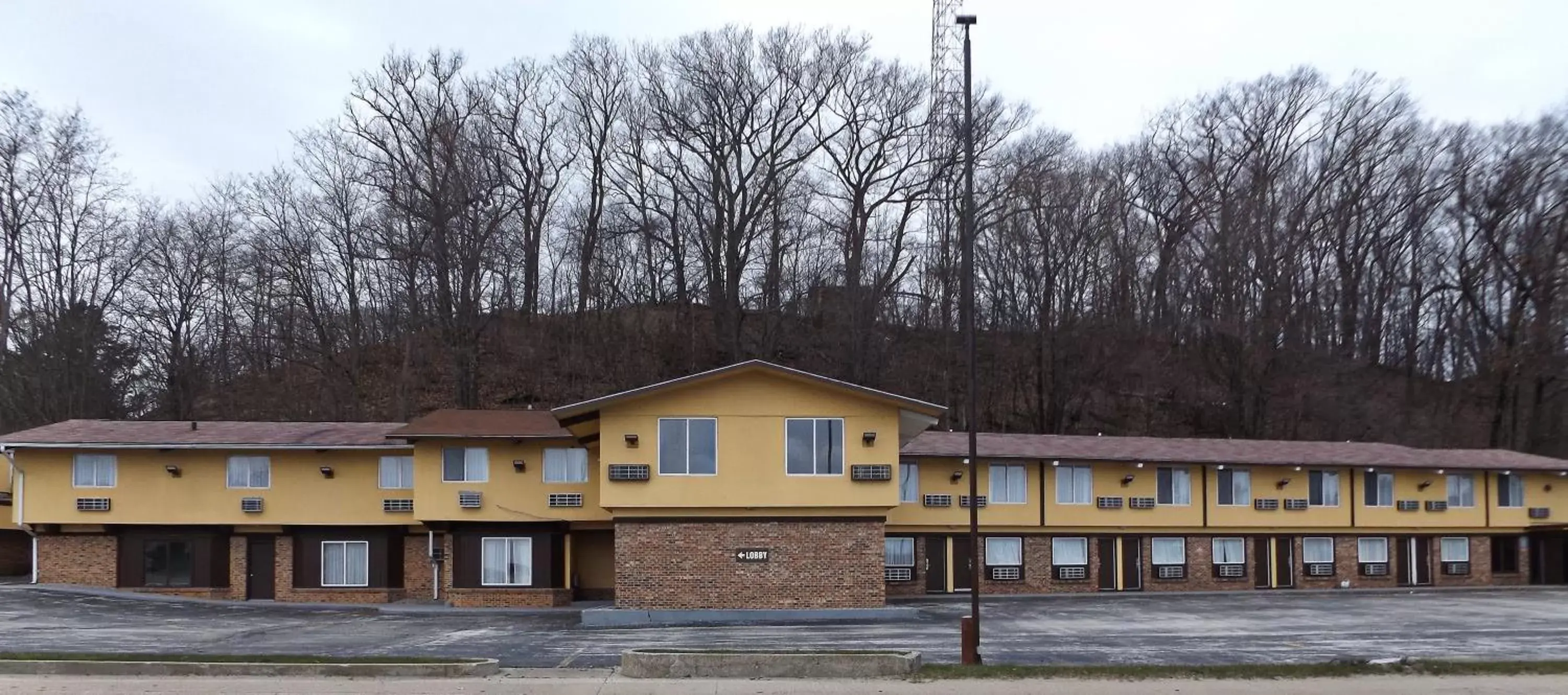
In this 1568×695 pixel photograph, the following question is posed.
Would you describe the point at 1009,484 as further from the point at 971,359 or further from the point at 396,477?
the point at 396,477

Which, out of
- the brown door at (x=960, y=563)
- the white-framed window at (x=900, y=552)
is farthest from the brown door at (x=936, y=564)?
the white-framed window at (x=900, y=552)

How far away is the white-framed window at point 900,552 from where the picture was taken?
36.9 meters

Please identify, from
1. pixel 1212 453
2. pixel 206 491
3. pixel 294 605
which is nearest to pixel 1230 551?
pixel 1212 453

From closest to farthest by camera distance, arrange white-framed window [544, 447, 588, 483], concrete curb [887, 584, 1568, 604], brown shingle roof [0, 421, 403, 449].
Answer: white-framed window [544, 447, 588, 483], brown shingle roof [0, 421, 403, 449], concrete curb [887, 584, 1568, 604]

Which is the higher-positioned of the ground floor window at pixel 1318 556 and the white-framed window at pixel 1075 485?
the white-framed window at pixel 1075 485

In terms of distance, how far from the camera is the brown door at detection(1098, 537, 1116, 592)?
126ft

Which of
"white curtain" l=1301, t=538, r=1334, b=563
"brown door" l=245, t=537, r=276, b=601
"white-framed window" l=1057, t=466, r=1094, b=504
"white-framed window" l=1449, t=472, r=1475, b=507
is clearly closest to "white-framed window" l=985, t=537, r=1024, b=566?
"white-framed window" l=1057, t=466, r=1094, b=504

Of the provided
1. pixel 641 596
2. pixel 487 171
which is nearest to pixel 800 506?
pixel 641 596

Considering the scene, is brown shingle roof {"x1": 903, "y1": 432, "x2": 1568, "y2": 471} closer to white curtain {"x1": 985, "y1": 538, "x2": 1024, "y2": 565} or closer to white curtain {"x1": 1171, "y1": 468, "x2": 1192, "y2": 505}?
white curtain {"x1": 1171, "y1": 468, "x2": 1192, "y2": 505}

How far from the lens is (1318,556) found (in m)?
40.2

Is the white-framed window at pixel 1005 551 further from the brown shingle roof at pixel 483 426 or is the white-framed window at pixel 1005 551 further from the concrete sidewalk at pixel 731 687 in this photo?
the concrete sidewalk at pixel 731 687

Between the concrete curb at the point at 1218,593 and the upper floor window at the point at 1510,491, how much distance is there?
2738mm

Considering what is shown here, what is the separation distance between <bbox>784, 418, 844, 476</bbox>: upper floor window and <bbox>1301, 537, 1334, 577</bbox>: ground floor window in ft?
59.5

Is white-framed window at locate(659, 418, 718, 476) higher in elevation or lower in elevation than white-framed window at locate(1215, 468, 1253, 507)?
higher
